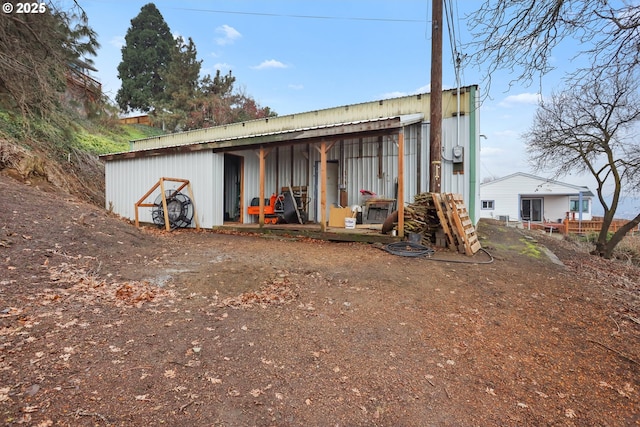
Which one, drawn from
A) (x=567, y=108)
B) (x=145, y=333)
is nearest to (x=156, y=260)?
(x=145, y=333)

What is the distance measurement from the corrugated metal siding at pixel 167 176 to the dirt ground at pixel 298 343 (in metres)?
4.21

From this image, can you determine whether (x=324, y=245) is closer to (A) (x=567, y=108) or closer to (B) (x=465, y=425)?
(B) (x=465, y=425)

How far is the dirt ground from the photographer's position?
1.81 m

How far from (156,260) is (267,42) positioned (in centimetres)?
1101

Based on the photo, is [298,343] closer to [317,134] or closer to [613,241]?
[317,134]

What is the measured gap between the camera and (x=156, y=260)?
4.90 metres

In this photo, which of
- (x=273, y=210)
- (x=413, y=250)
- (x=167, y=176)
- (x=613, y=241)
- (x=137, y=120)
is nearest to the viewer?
(x=413, y=250)

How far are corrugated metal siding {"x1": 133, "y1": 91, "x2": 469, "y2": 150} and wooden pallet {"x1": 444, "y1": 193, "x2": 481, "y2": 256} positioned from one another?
9.76ft

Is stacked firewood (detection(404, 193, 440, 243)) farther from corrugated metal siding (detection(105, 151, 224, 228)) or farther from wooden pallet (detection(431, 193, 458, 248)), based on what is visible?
corrugated metal siding (detection(105, 151, 224, 228))

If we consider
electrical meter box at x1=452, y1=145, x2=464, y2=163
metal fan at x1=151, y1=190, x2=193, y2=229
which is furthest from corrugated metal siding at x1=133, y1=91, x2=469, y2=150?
metal fan at x1=151, y1=190, x2=193, y2=229

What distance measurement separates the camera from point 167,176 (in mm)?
9719

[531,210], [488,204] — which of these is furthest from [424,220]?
[531,210]

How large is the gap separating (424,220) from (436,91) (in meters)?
2.80

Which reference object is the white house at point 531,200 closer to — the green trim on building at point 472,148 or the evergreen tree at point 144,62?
the green trim on building at point 472,148
